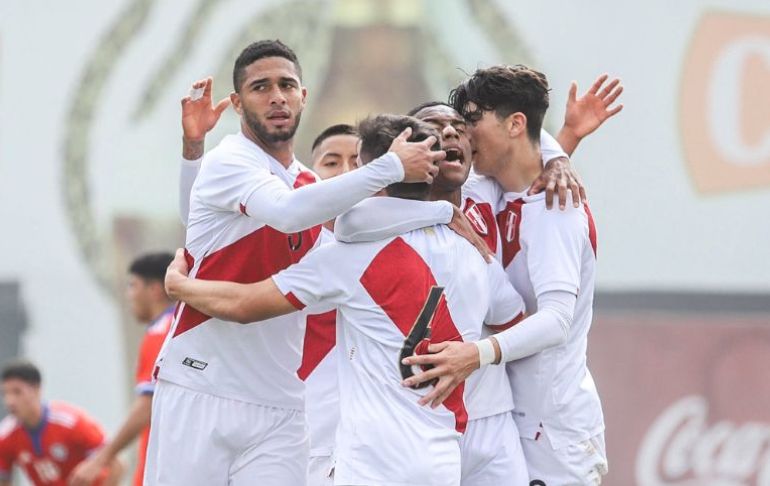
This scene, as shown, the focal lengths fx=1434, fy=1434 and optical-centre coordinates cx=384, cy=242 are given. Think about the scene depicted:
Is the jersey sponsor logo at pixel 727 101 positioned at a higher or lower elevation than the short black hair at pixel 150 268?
higher

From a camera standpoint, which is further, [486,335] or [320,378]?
[320,378]

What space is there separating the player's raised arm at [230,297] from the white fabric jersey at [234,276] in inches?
6.2

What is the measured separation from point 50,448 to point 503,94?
6241mm

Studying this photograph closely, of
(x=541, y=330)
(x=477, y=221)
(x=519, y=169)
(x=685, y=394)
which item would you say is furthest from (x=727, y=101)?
(x=541, y=330)

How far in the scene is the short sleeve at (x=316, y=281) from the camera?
4824mm

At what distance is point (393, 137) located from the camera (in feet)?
16.3

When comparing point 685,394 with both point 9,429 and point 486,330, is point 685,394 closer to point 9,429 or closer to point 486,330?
point 9,429

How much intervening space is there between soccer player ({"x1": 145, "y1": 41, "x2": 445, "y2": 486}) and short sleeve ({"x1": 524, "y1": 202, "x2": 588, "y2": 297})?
35.5 inches

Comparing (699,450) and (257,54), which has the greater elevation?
(257,54)

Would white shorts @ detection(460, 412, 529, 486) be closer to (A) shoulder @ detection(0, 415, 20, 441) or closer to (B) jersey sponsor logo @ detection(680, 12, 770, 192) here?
(A) shoulder @ detection(0, 415, 20, 441)

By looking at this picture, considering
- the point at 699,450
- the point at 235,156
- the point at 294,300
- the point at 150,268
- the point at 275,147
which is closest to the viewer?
the point at 294,300

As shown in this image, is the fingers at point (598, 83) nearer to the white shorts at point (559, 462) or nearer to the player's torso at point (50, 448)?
the white shorts at point (559, 462)

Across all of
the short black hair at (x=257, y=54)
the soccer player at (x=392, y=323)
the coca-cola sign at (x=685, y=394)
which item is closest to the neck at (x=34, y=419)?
the short black hair at (x=257, y=54)

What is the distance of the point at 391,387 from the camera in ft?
15.6
